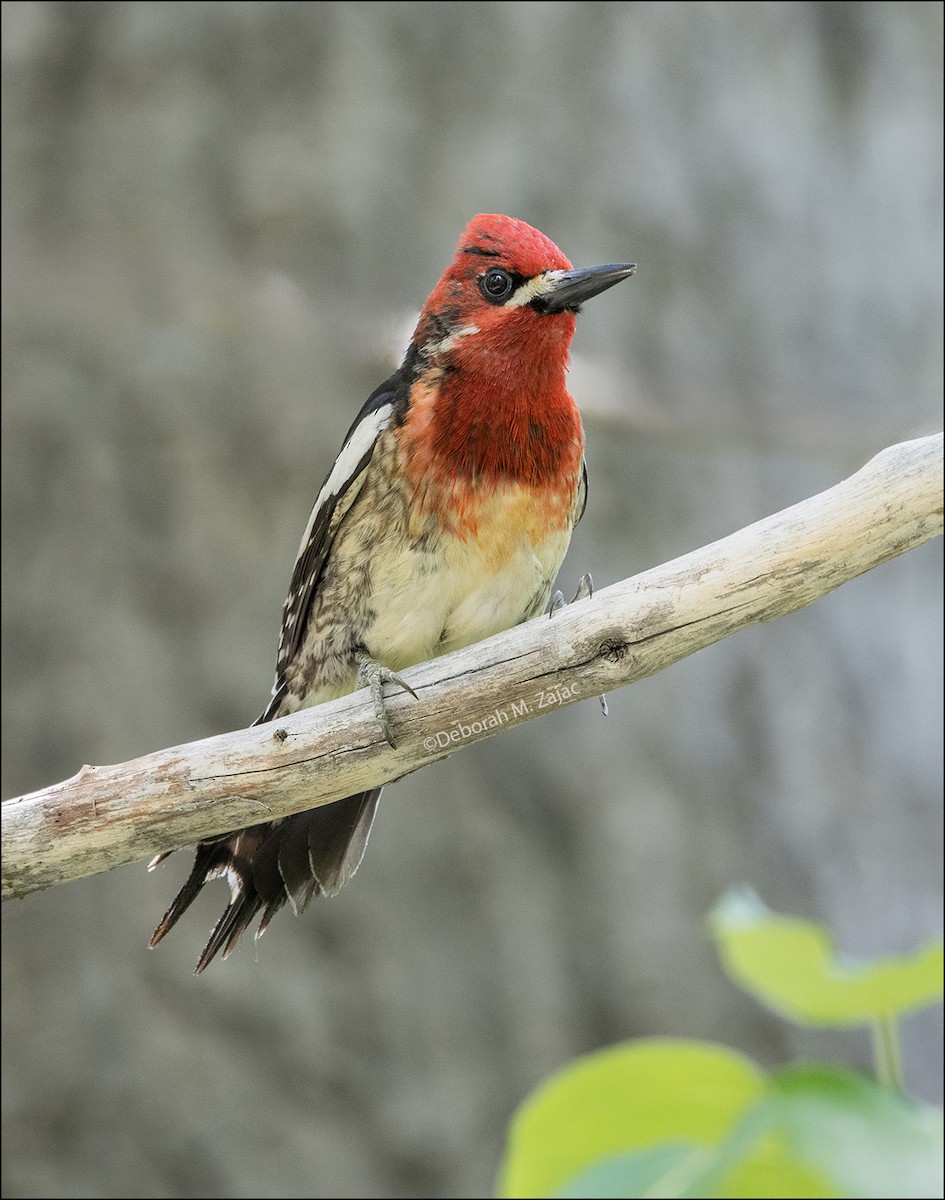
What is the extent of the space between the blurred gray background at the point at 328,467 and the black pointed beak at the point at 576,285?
131 centimetres

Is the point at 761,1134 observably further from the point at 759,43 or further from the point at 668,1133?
the point at 759,43

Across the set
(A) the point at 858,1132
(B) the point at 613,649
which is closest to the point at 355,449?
(B) the point at 613,649

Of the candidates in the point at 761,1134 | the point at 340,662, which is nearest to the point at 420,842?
the point at 340,662

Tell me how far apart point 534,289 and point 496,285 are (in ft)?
0.17

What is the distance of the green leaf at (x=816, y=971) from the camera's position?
1.06 meters

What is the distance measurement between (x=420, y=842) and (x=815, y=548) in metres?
1.78

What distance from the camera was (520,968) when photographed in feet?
8.71

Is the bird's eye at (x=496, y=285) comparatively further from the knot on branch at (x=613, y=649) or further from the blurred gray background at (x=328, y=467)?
the blurred gray background at (x=328, y=467)

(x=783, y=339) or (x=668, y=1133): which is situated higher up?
(x=783, y=339)

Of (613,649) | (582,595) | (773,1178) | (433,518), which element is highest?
(433,518)

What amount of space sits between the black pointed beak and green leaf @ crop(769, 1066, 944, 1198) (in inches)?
29.2

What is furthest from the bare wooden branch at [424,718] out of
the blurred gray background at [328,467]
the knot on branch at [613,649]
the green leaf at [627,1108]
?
the blurred gray background at [328,467]

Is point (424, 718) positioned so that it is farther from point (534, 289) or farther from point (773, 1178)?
point (773, 1178)

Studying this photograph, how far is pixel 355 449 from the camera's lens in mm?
1385
